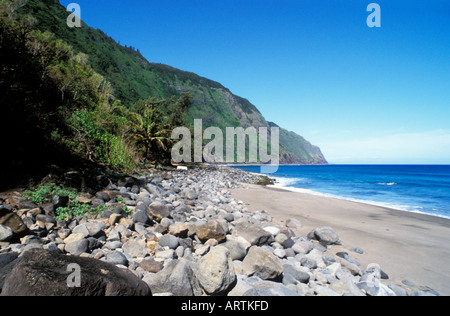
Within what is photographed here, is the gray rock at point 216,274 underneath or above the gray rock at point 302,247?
above

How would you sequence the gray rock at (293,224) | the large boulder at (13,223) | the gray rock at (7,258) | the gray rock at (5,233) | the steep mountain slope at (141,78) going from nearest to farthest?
the gray rock at (7,258)
the gray rock at (5,233)
the large boulder at (13,223)
the gray rock at (293,224)
the steep mountain slope at (141,78)

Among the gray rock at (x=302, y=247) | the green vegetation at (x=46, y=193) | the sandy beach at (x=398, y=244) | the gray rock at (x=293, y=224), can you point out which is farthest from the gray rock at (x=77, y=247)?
the gray rock at (x=293, y=224)

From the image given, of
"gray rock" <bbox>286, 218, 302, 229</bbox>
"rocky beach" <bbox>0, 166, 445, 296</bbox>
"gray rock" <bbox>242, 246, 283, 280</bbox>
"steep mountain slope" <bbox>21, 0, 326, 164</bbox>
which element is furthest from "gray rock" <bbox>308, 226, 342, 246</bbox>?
"steep mountain slope" <bbox>21, 0, 326, 164</bbox>

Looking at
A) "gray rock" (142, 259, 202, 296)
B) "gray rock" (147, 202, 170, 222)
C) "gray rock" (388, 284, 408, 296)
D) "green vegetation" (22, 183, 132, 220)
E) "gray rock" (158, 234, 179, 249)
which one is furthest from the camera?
"gray rock" (147, 202, 170, 222)

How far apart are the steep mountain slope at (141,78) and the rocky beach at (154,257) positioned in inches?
1853

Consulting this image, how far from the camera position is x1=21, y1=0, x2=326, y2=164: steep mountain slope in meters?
46.3

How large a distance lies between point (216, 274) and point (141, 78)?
300 feet

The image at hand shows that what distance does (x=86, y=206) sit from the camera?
14.4 ft

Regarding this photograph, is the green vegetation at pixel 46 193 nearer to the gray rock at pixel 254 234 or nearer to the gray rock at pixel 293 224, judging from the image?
the gray rock at pixel 254 234

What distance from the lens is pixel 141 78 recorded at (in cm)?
8125

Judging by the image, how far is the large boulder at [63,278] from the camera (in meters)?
1.85

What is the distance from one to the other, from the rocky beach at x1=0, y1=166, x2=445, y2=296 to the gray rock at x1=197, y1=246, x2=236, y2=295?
0.04 ft

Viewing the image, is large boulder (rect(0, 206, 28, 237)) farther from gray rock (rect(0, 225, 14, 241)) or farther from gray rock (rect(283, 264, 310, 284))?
gray rock (rect(283, 264, 310, 284))
